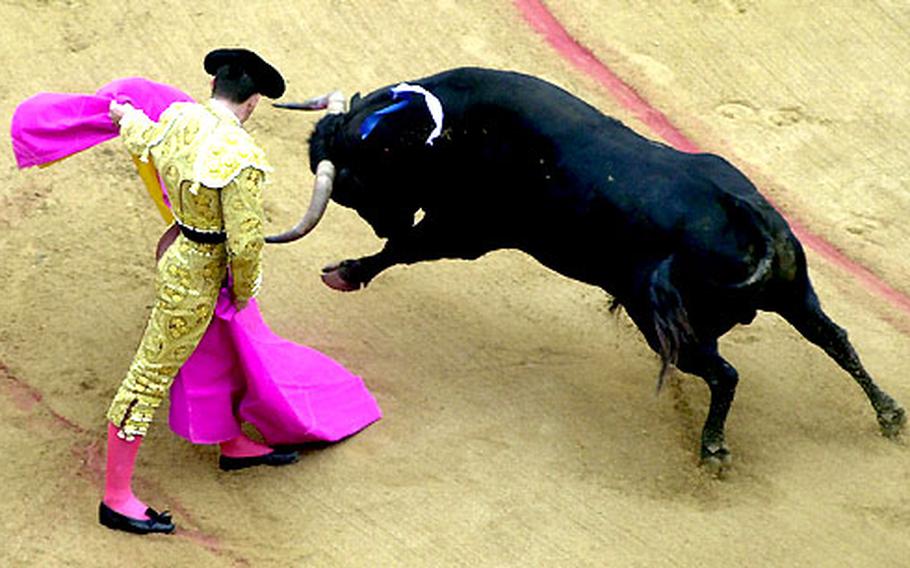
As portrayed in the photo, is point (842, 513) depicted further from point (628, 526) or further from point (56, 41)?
point (56, 41)

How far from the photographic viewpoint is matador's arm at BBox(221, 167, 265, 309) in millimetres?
4633

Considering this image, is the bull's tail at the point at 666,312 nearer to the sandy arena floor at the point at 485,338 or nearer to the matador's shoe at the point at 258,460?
the sandy arena floor at the point at 485,338

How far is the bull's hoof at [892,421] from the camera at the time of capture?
18.7 ft

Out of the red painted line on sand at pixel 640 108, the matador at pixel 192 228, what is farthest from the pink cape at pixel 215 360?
the red painted line on sand at pixel 640 108

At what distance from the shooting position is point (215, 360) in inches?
205

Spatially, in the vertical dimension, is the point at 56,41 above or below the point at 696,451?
below

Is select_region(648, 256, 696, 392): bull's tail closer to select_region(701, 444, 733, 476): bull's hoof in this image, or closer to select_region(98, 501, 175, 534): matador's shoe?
select_region(701, 444, 733, 476): bull's hoof

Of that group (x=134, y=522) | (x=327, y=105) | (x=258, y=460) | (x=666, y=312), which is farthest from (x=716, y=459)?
(x=134, y=522)

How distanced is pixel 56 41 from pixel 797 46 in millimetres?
3727

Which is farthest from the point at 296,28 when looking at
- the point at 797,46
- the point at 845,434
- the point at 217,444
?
the point at 845,434

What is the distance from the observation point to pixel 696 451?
5.60m

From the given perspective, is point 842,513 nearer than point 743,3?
Yes

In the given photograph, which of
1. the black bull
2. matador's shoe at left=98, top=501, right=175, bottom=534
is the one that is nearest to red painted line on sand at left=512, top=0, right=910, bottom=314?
the black bull

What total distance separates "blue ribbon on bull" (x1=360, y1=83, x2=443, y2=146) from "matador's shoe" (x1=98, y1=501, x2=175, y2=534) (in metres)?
1.50
